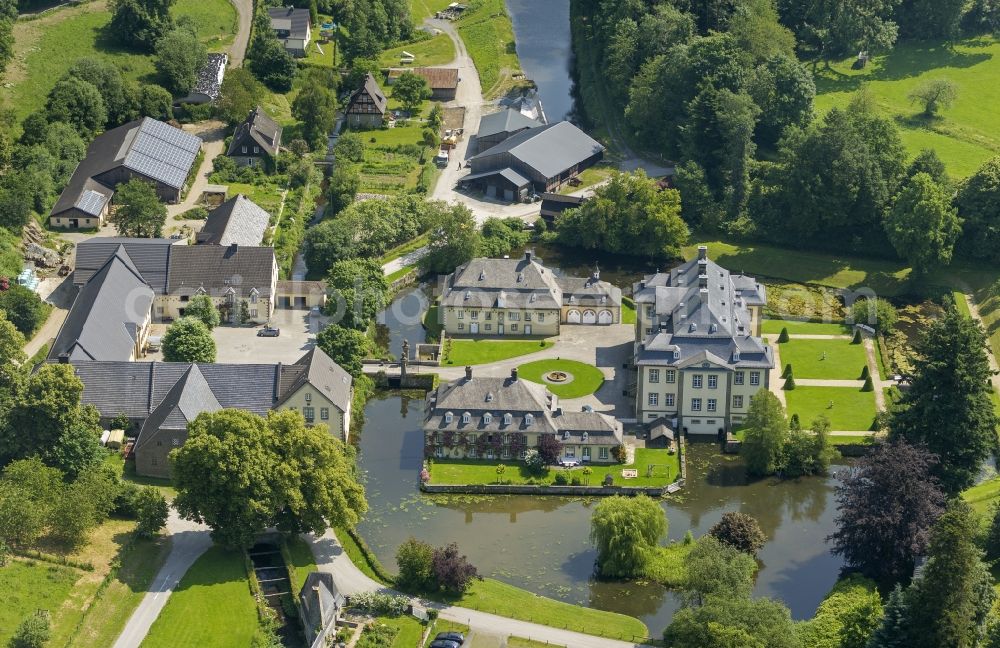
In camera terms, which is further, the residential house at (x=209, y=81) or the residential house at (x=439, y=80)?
the residential house at (x=439, y=80)

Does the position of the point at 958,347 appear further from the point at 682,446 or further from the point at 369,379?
the point at 369,379

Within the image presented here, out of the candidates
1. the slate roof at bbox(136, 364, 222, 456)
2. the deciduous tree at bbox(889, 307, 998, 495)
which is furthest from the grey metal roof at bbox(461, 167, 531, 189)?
the deciduous tree at bbox(889, 307, 998, 495)

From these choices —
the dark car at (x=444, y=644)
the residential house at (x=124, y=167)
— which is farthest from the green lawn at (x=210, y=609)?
the residential house at (x=124, y=167)

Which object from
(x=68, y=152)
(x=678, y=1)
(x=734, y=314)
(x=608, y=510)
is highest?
(x=678, y=1)

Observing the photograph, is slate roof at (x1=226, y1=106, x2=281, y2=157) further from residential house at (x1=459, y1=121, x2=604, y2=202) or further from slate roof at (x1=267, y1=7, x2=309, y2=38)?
slate roof at (x1=267, y1=7, x2=309, y2=38)

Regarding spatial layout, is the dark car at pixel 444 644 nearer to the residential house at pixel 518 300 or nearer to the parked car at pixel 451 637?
the parked car at pixel 451 637

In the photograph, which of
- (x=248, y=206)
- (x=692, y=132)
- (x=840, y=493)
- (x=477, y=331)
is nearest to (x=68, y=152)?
(x=248, y=206)

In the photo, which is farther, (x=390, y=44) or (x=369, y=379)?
(x=390, y=44)
